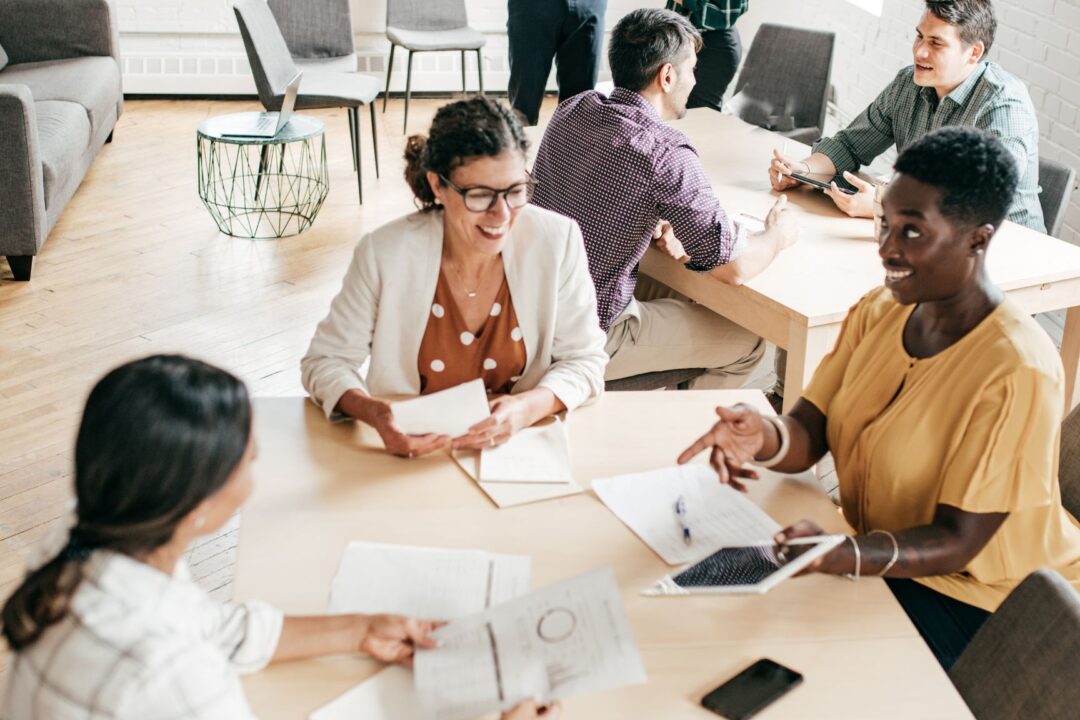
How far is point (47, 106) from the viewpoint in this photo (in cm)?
458

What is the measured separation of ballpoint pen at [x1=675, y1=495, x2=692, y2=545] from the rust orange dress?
0.54 meters

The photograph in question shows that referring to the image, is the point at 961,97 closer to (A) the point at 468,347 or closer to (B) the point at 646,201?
(B) the point at 646,201

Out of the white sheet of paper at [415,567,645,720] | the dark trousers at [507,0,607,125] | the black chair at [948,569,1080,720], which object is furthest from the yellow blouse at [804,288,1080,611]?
the dark trousers at [507,0,607,125]

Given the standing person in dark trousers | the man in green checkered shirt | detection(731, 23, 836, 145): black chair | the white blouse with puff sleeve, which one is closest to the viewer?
the white blouse with puff sleeve

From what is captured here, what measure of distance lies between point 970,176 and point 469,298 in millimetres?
897

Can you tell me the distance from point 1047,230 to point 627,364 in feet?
4.17

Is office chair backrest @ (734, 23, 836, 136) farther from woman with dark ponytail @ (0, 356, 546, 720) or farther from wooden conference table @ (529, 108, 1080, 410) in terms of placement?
woman with dark ponytail @ (0, 356, 546, 720)

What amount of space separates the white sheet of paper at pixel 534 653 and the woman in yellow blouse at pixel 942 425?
29cm

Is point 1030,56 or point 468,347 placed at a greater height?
point 1030,56

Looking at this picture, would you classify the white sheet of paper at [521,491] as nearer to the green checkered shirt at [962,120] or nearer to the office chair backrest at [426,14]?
the green checkered shirt at [962,120]

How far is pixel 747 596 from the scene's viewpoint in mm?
1491

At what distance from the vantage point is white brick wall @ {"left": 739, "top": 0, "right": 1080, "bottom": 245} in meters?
3.98

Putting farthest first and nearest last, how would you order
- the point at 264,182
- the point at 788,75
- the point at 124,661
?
the point at 264,182, the point at 788,75, the point at 124,661

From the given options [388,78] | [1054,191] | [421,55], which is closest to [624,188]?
[1054,191]
